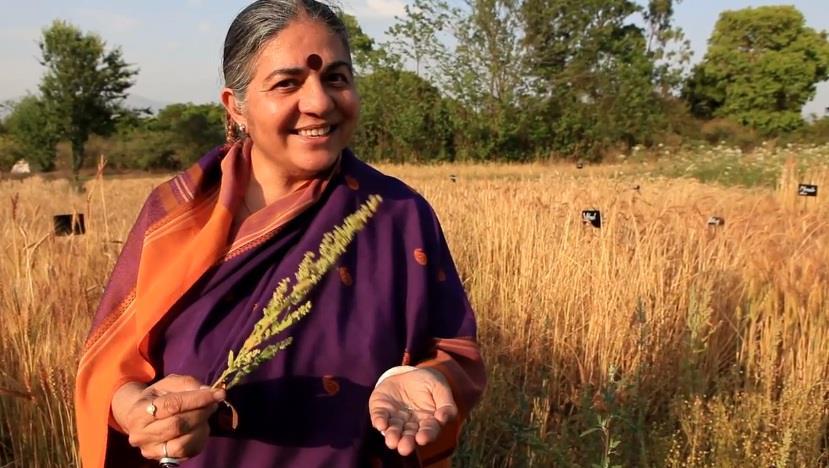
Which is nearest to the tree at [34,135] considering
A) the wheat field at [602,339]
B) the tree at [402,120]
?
the tree at [402,120]

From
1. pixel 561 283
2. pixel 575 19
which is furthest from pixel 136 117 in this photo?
pixel 561 283

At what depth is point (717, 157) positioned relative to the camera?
1309cm

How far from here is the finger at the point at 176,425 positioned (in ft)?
2.96

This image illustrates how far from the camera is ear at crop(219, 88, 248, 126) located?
4.20ft

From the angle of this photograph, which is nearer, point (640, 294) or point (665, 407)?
point (665, 407)

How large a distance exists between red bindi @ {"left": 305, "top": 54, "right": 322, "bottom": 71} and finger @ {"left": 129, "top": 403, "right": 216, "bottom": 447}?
1.78 ft

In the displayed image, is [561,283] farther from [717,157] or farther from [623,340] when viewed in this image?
[717,157]

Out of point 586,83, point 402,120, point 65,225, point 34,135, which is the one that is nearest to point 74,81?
point 34,135

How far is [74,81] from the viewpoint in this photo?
91.7ft

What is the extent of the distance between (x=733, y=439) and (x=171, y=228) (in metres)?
1.63

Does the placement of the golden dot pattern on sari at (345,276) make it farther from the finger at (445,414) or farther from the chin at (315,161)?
the finger at (445,414)

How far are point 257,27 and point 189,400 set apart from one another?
61 centimetres

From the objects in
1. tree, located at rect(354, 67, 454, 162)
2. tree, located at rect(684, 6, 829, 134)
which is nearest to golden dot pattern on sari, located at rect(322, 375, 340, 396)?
tree, located at rect(354, 67, 454, 162)

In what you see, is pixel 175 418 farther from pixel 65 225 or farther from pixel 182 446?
pixel 65 225
